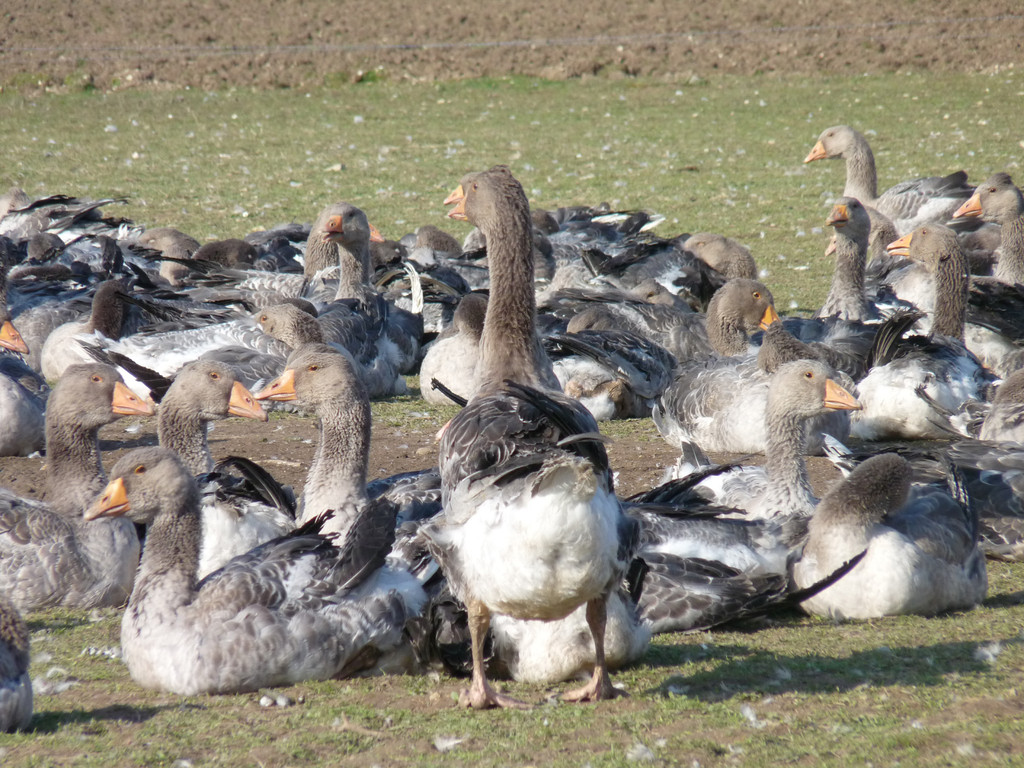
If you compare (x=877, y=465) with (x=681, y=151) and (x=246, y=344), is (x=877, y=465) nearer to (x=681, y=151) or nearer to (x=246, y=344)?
(x=246, y=344)

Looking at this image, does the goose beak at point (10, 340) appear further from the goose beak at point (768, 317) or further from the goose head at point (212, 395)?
the goose beak at point (768, 317)

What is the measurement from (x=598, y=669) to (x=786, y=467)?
298 centimetres

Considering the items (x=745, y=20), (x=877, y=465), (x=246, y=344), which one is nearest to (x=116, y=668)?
(x=877, y=465)

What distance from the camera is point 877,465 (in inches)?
245

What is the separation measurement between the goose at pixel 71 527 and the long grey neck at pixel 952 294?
7.59 m

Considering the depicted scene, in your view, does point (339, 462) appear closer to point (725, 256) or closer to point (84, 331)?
point (84, 331)

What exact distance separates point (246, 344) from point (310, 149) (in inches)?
582

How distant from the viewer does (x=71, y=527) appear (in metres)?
6.56

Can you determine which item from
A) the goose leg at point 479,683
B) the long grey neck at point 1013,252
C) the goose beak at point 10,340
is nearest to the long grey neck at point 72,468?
the goose leg at point 479,683

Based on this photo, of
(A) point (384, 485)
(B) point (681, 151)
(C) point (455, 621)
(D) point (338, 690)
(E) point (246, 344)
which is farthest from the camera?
(B) point (681, 151)

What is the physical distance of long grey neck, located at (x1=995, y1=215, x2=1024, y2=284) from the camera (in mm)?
13266

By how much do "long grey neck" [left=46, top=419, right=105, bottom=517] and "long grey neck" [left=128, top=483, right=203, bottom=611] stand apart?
4.80 ft

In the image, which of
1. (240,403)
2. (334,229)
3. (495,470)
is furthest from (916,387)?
(334,229)

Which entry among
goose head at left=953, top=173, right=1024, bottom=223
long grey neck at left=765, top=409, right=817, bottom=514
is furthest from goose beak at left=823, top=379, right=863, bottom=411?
goose head at left=953, top=173, right=1024, bottom=223
